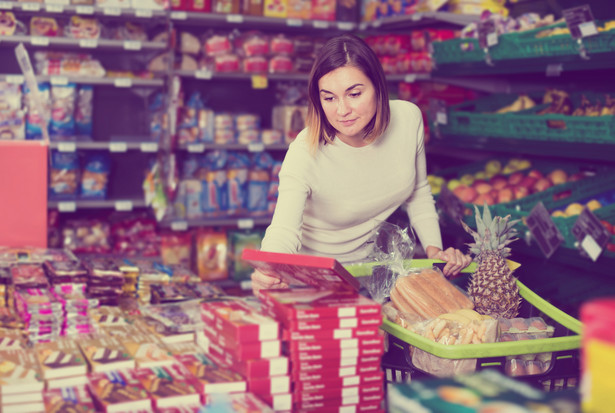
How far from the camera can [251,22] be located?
210 inches

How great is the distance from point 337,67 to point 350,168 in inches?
13.8

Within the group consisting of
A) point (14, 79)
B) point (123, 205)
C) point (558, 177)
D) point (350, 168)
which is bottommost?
point (123, 205)

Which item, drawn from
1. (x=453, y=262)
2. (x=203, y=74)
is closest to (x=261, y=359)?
(x=453, y=262)

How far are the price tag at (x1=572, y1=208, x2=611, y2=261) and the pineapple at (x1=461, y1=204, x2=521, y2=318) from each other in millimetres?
1092

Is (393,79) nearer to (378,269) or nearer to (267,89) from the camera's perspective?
(267,89)

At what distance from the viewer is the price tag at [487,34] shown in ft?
12.7

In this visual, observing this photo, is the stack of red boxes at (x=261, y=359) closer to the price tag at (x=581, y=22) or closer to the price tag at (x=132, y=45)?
the price tag at (x=581, y=22)

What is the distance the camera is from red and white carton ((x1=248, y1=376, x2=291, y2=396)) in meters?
1.39

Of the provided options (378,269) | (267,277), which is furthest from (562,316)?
(267,277)

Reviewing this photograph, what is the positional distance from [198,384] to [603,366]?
80cm

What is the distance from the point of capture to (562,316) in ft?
6.10

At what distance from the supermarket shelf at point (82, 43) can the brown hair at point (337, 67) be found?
2926 mm

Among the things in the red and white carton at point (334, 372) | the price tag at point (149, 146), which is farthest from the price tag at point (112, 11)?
the red and white carton at point (334, 372)

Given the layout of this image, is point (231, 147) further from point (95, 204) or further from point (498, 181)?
point (498, 181)
